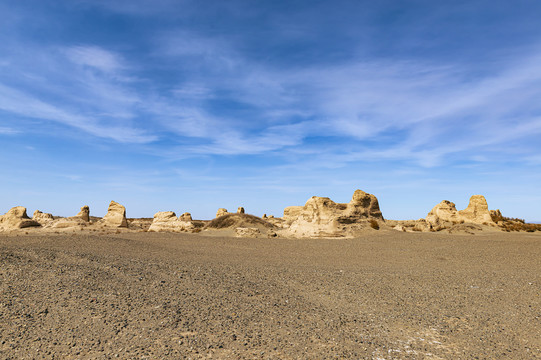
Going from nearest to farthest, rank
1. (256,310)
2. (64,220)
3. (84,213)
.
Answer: (256,310)
(64,220)
(84,213)

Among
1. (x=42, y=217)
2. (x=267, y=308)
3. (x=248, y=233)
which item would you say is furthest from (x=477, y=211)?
(x=42, y=217)

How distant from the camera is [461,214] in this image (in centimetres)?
2933

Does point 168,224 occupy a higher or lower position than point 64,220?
lower

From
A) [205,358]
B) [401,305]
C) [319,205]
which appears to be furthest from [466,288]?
[319,205]

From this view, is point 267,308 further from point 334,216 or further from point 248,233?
point 248,233

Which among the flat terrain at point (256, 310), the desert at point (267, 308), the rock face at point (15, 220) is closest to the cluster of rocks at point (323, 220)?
the rock face at point (15, 220)

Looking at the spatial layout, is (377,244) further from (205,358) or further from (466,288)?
(205,358)

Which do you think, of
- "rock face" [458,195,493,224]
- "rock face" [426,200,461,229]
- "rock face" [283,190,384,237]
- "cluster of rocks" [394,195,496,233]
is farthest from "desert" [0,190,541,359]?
"rock face" [426,200,461,229]

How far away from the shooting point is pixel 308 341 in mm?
4805

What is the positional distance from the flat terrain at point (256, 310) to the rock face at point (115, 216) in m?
23.7

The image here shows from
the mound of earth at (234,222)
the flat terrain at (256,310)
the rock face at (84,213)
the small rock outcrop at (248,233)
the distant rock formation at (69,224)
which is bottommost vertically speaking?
the flat terrain at (256,310)

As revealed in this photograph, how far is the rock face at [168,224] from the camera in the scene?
31.9 meters

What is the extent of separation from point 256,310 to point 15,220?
3540 cm

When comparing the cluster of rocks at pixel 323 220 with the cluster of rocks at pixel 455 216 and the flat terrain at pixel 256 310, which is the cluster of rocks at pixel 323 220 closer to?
the cluster of rocks at pixel 455 216
